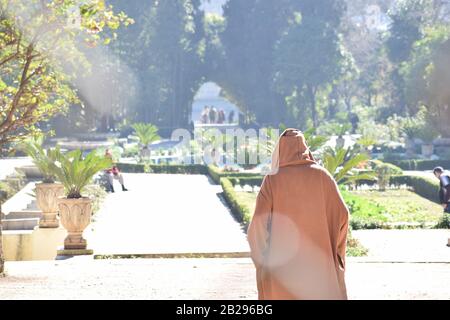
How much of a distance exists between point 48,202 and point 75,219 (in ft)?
9.34

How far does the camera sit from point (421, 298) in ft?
29.5

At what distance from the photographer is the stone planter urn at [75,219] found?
1449 centimetres

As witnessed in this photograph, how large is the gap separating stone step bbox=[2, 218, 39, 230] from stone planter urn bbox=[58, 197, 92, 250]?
328cm

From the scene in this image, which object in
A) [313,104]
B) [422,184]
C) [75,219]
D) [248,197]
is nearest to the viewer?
[75,219]

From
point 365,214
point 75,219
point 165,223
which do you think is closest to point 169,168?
point 365,214

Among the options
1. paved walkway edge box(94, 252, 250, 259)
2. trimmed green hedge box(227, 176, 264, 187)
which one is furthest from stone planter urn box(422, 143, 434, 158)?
paved walkway edge box(94, 252, 250, 259)

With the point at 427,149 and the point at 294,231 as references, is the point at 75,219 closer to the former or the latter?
the point at 294,231

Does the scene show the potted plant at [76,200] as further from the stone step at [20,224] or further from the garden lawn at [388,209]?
the garden lawn at [388,209]

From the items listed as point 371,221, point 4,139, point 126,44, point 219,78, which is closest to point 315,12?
point 219,78

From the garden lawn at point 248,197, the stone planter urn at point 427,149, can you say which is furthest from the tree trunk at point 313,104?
the garden lawn at point 248,197

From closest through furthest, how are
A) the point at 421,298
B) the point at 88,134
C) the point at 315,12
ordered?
the point at 421,298, the point at 88,134, the point at 315,12

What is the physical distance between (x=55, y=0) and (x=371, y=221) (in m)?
7.64

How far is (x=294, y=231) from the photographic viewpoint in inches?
272
